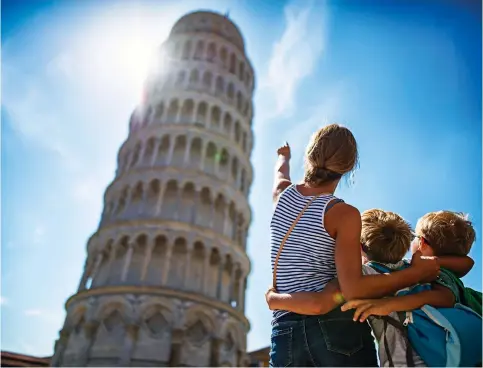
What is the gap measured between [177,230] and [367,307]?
727 inches

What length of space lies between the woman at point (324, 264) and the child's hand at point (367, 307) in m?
0.02

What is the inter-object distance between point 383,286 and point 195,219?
19.0 metres

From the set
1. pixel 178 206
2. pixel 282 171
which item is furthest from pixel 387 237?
pixel 178 206

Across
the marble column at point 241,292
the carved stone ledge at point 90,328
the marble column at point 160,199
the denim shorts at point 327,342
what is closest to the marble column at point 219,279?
the marble column at point 241,292

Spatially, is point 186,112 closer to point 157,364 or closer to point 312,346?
point 157,364

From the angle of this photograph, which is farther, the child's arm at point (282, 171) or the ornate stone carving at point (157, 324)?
the ornate stone carving at point (157, 324)

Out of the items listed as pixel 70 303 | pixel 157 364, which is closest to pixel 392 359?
pixel 157 364

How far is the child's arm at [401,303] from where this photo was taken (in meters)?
1.64

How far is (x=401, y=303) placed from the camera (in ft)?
5.57

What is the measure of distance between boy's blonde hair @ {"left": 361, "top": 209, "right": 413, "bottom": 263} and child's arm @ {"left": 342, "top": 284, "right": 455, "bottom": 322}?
219mm

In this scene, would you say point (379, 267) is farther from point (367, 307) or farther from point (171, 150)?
point (171, 150)

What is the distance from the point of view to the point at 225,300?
19.5 meters

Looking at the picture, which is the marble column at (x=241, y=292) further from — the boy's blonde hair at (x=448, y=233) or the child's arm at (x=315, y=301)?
the child's arm at (x=315, y=301)

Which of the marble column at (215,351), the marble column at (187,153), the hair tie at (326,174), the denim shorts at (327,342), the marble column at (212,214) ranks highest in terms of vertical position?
the marble column at (187,153)
